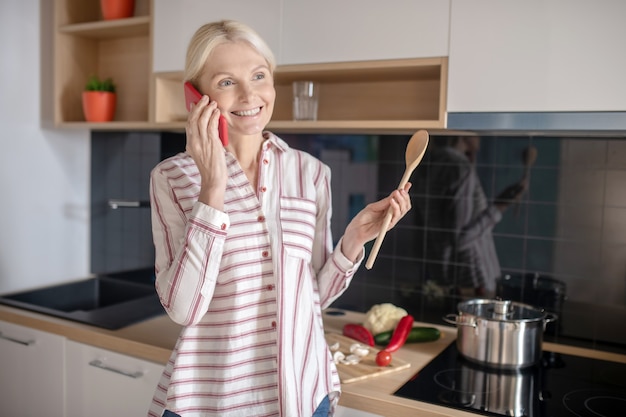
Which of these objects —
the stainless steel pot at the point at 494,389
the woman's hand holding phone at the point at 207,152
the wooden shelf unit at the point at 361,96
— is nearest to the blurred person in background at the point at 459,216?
the wooden shelf unit at the point at 361,96

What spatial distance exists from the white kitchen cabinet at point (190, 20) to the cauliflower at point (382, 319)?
0.82 metres

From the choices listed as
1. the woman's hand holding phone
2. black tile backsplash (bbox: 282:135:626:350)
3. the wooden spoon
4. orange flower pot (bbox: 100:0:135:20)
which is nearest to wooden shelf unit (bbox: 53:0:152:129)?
orange flower pot (bbox: 100:0:135:20)

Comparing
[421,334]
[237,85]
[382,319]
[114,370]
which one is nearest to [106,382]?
[114,370]

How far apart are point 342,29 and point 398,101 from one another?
0.35 m

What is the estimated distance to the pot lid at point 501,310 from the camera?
5.60ft

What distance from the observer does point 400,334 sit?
5.86 feet

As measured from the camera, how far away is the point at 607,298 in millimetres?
1798

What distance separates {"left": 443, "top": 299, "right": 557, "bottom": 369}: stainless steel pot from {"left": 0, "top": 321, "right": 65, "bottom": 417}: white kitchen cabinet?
122 centimetres

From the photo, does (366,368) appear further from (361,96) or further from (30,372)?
(30,372)

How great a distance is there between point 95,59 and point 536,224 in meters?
1.82

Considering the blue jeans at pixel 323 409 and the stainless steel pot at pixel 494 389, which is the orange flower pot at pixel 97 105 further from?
the stainless steel pot at pixel 494 389

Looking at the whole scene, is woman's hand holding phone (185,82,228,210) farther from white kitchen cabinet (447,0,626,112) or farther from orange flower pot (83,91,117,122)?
orange flower pot (83,91,117,122)

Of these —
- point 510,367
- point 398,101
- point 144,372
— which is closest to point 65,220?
point 144,372

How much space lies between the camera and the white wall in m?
2.31
